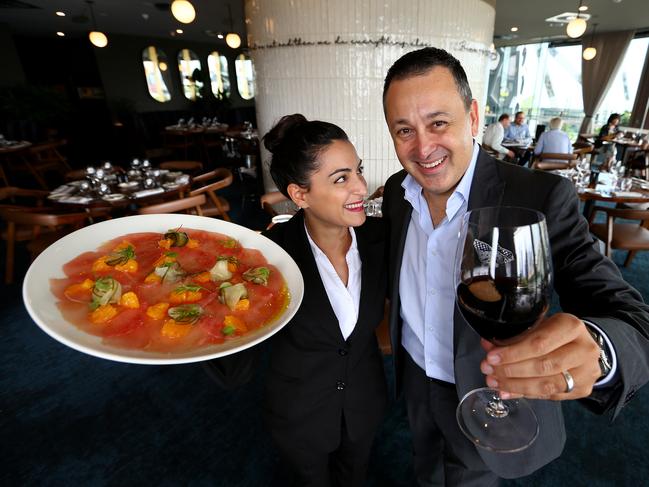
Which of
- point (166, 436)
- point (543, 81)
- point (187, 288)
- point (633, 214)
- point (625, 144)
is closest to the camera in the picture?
point (187, 288)

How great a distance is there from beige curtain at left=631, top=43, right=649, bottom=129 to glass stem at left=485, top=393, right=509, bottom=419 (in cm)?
1362

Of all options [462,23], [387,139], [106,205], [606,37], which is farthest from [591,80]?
[106,205]

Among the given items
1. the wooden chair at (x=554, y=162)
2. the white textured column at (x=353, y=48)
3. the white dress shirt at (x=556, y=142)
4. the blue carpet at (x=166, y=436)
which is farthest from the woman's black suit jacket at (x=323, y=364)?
the white dress shirt at (x=556, y=142)

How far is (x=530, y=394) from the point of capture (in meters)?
0.59

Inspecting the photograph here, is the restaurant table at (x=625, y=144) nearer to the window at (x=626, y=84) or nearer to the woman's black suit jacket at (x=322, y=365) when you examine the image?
the window at (x=626, y=84)

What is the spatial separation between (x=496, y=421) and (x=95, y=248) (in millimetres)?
1331

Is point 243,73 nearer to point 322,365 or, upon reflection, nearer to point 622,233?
point 622,233

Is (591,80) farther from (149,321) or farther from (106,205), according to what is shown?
(149,321)

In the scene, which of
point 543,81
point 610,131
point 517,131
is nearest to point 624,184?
point 517,131

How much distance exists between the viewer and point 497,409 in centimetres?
104

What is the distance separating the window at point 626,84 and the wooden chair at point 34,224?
47.7ft

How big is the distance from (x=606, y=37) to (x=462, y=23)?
11.0m

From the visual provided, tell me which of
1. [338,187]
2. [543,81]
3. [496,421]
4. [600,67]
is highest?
[600,67]

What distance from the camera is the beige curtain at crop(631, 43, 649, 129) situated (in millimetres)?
10211
